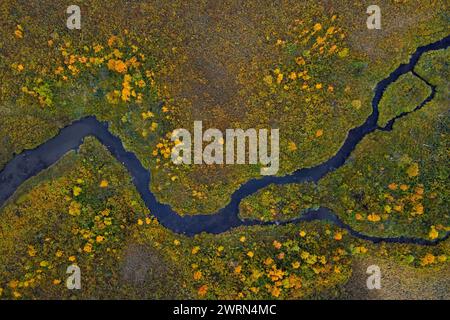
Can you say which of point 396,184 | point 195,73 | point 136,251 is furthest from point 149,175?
point 396,184

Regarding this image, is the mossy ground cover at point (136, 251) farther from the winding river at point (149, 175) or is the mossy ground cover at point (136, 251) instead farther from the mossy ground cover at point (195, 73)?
the mossy ground cover at point (195, 73)

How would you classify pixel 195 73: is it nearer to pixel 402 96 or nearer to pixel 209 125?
pixel 209 125

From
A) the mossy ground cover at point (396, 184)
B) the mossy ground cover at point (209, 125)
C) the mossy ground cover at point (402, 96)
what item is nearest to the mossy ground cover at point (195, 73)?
the mossy ground cover at point (209, 125)

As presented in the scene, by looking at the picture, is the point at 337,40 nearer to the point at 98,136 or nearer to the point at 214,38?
the point at 214,38

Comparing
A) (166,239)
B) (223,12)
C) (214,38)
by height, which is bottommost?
(166,239)

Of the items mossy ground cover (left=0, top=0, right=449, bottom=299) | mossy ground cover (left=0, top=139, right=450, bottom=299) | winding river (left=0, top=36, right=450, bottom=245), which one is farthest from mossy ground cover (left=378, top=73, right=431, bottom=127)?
mossy ground cover (left=0, top=139, right=450, bottom=299)

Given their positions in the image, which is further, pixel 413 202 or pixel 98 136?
pixel 98 136

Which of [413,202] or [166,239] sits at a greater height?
[413,202]

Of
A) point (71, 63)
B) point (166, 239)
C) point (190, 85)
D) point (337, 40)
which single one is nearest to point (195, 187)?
point (166, 239)
